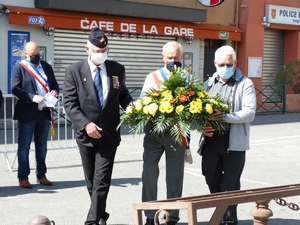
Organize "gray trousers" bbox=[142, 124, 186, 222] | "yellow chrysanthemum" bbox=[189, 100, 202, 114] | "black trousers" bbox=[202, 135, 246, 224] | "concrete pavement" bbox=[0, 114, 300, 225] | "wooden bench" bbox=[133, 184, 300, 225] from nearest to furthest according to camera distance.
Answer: "wooden bench" bbox=[133, 184, 300, 225], "yellow chrysanthemum" bbox=[189, 100, 202, 114], "black trousers" bbox=[202, 135, 246, 224], "gray trousers" bbox=[142, 124, 186, 222], "concrete pavement" bbox=[0, 114, 300, 225]

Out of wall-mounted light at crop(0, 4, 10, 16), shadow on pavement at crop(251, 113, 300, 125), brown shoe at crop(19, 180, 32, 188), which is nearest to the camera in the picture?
brown shoe at crop(19, 180, 32, 188)

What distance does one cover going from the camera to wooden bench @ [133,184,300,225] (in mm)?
3670

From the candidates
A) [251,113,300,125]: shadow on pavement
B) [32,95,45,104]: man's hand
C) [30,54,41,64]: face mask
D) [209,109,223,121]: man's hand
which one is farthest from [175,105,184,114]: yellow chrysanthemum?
[251,113,300,125]: shadow on pavement

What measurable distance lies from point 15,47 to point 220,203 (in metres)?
14.2

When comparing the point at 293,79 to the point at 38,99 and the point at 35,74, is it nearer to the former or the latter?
the point at 35,74

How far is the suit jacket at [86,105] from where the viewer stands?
589cm

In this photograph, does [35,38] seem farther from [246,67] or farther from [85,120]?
[85,120]

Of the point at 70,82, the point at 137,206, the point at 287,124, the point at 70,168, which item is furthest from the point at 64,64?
the point at 137,206

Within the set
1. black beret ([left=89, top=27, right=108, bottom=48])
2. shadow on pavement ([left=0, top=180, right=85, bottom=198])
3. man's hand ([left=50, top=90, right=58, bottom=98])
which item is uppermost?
black beret ([left=89, top=27, right=108, bottom=48])

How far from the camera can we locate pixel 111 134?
5.98m

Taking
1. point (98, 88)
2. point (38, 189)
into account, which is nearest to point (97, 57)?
point (98, 88)

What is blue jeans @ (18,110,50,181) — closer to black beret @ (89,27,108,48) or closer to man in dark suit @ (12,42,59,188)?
man in dark suit @ (12,42,59,188)

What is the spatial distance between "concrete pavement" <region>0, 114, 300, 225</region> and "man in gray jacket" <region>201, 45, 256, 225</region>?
86 cm

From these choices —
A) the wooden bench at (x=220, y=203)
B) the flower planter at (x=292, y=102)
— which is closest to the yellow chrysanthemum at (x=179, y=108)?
the wooden bench at (x=220, y=203)
